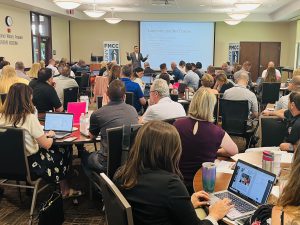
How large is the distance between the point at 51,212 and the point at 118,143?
2.69 ft

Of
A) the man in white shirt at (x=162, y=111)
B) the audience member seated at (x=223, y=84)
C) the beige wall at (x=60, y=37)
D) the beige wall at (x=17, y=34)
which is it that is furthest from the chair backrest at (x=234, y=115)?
the beige wall at (x=60, y=37)

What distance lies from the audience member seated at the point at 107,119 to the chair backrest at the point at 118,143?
9.3 inches

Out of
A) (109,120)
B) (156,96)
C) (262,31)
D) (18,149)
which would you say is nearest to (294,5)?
(262,31)

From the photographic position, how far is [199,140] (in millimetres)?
2688

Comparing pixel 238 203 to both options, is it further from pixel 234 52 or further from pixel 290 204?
pixel 234 52

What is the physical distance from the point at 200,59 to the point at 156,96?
11.2m

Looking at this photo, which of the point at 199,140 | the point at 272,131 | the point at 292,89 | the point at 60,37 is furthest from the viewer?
the point at 60,37

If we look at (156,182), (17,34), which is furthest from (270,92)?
(17,34)

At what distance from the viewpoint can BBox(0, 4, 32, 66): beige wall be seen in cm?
976

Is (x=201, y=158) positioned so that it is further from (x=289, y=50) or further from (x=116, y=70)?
(x=289, y=50)

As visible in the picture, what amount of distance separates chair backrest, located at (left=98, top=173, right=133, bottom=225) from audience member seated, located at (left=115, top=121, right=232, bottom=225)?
0.08 meters

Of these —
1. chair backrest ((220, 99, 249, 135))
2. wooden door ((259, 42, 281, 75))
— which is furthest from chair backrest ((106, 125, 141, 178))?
wooden door ((259, 42, 281, 75))

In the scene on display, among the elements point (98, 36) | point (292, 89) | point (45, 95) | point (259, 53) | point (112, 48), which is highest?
point (98, 36)

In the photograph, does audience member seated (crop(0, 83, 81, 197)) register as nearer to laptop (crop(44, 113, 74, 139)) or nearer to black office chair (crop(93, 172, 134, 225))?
laptop (crop(44, 113, 74, 139))
